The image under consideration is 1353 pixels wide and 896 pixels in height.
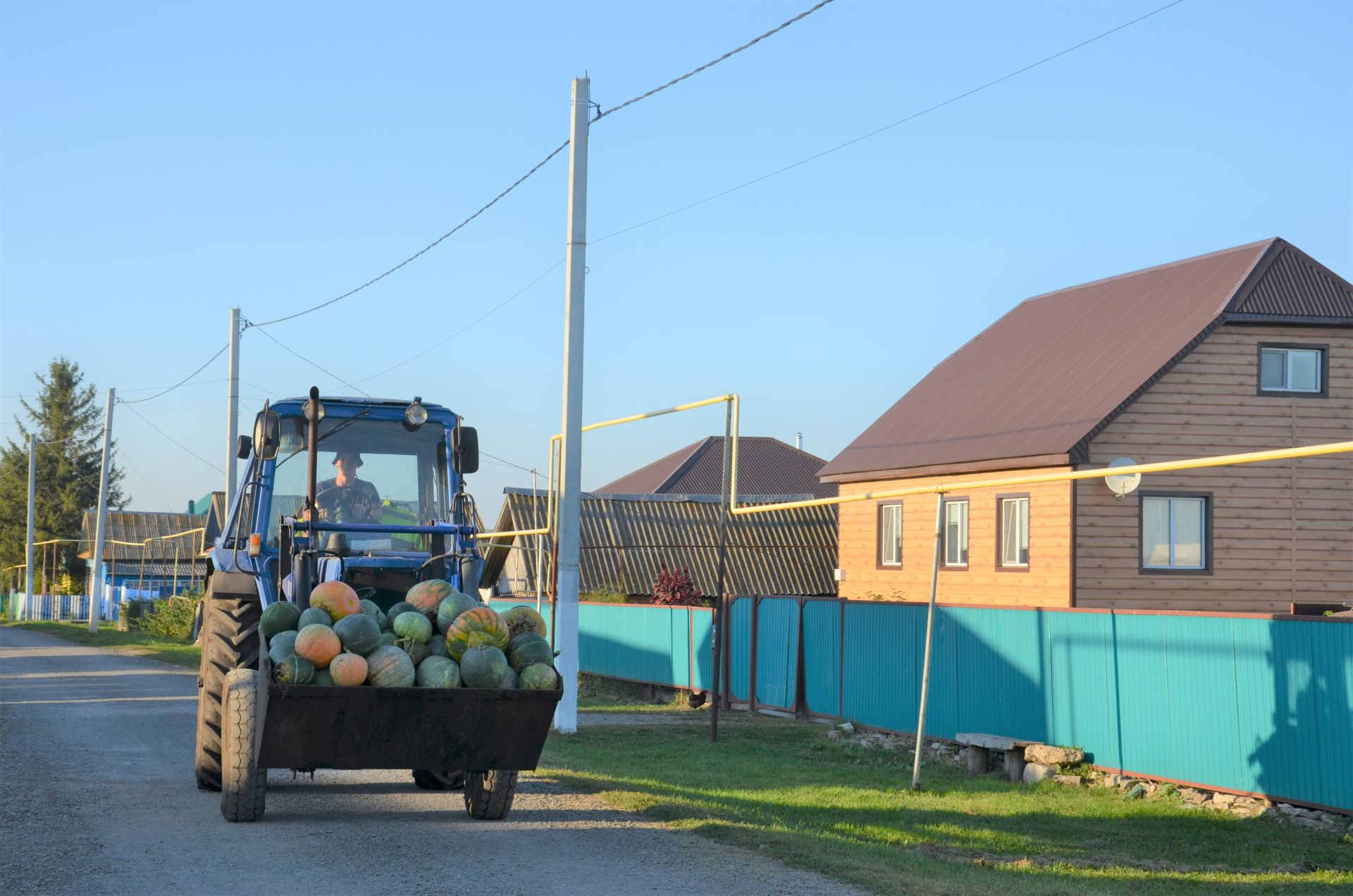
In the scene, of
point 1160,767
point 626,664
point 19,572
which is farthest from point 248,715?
point 19,572

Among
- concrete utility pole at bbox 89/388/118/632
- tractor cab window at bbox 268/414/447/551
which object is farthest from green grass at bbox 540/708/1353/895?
concrete utility pole at bbox 89/388/118/632

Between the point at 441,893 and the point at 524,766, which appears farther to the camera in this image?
the point at 524,766

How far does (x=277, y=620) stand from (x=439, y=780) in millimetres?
2715

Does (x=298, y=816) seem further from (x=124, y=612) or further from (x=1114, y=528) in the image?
(x=124, y=612)

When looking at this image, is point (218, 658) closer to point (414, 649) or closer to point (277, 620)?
point (277, 620)

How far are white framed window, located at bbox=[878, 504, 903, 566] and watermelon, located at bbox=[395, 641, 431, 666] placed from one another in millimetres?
18510

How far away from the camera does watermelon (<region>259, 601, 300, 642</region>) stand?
8648mm

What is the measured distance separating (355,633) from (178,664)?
21163mm

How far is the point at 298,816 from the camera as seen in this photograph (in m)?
9.59

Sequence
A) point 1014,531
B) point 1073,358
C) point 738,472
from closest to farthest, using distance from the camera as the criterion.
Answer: point 1014,531 → point 1073,358 → point 738,472

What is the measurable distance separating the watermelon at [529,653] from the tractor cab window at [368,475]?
7.84 ft

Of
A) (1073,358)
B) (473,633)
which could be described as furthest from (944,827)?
(1073,358)

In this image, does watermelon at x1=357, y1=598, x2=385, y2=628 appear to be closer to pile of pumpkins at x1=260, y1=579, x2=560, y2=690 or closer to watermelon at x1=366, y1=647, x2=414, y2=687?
pile of pumpkins at x1=260, y1=579, x2=560, y2=690

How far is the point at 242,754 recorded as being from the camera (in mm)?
8969
